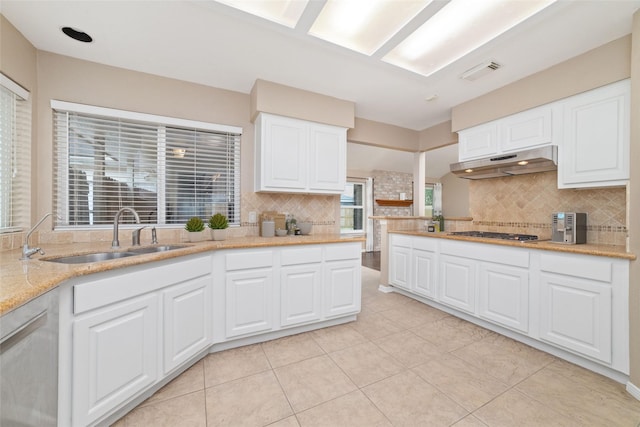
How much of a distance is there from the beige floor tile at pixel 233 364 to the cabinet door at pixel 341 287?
2.52ft

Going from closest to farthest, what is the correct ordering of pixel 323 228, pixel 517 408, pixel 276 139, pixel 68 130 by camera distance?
pixel 517 408, pixel 68 130, pixel 276 139, pixel 323 228

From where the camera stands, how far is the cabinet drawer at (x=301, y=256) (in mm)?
2402

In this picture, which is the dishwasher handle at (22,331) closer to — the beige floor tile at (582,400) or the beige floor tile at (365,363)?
the beige floor tile at (365,363)

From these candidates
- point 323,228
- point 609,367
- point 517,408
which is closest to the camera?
point 517,408

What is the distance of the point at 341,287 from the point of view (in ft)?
8.79

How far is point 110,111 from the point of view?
234cm

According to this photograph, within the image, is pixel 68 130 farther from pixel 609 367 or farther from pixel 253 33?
pixel 609 367

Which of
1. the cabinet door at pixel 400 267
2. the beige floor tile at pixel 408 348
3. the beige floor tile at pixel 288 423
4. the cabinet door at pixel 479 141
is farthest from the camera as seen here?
the cabinet door at pixel 400 267

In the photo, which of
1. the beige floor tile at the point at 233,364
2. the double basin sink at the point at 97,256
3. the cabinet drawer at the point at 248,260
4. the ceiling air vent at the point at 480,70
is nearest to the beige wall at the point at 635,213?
the ceiling air vent at the point at 480,70

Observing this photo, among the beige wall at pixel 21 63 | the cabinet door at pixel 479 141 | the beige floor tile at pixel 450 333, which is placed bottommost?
the beige floor tile at pixel 450 333

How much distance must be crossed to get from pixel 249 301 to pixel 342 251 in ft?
3.34

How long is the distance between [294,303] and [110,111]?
8.05 feet

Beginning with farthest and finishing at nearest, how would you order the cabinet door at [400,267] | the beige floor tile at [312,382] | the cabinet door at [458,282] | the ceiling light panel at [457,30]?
the cabinet door at [400,267]
the cabinet door at [458,282]
the ceiling light panel at [457,30]
the beige floor tile at [312,382]

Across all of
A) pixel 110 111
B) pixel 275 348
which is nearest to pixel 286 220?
pixel 275 348
